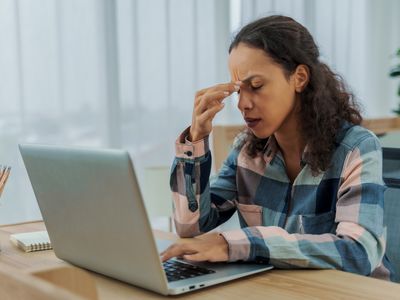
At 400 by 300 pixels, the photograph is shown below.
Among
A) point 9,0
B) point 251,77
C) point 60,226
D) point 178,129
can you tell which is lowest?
point 178,129

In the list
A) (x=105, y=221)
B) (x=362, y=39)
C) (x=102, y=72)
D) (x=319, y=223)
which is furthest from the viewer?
(x=362, y=39)

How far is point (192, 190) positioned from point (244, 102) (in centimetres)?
23

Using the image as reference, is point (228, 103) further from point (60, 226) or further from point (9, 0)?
point (60, 226)

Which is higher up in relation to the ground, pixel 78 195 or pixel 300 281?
pixel 78 195

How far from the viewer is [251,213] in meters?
1.50

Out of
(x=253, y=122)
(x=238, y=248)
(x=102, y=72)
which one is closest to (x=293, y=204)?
(x=253, y=122)

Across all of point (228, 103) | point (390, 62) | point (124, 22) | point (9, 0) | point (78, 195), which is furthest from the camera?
point (390, 62)

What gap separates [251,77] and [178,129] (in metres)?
1.50

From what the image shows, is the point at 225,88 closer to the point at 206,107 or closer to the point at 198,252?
the point at 206,107

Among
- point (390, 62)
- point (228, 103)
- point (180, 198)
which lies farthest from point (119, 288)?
point (390, 62)

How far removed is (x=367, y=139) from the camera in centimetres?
133

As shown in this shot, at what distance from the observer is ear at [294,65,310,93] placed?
1418 millimetres

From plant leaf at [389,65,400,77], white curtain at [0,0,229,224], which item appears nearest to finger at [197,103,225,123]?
white curtain at [0,0,229,224]

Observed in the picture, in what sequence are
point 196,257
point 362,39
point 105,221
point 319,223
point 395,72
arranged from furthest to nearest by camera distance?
point 362,39 → point 395,72 → point 319,223 → point 196,257 → point 105,221
